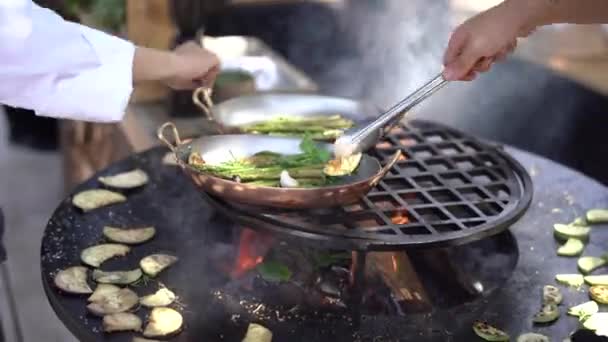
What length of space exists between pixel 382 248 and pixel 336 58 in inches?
121

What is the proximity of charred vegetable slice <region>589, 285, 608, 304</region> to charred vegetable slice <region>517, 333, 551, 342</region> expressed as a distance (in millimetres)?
261

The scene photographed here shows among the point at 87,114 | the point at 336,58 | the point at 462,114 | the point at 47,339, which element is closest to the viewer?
the point at 87,114

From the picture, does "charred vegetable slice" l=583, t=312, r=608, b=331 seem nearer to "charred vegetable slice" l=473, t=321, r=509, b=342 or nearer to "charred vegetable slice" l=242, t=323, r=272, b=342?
"charred vegetable slice" l=473, t=321, r=509, b=342

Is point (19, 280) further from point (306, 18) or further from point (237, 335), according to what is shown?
point (237, 335)

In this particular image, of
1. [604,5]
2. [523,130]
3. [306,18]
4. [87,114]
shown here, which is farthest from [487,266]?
[306,18]

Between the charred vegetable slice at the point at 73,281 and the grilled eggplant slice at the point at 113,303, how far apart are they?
2.2 inches

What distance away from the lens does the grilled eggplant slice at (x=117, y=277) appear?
2.20 m

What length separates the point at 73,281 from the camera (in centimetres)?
215

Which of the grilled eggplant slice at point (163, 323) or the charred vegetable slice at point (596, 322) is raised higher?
the charred vegetable slice at point (596, 322)

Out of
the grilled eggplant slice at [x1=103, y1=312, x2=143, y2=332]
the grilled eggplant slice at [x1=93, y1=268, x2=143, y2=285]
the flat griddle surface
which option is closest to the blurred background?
the flat griddle surface

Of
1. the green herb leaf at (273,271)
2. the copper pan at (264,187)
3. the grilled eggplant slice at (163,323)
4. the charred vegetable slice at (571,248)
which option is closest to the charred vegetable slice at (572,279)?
the charred vegetable slice at (571,248)

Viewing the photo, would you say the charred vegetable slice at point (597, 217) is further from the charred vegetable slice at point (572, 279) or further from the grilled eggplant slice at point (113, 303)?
the grilled eggplant slice at point (113, 303)

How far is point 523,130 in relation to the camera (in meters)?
4.20

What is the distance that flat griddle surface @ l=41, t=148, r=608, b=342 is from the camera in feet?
6.76
